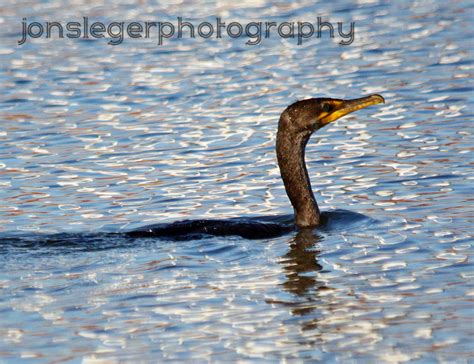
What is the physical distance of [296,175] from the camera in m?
11.0

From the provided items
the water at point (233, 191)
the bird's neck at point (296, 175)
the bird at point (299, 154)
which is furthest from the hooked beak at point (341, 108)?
the water at point (233, 191)

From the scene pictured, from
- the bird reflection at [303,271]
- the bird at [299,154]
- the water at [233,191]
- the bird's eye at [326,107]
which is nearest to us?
the water at [233,191]

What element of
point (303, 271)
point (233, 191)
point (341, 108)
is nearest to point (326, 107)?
point (341, 108)

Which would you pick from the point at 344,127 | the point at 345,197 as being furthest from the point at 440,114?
the point at 345,197

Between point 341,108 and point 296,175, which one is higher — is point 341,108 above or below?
above

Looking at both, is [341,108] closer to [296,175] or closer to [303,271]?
[296,175]

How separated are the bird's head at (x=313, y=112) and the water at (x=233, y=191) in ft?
2.60

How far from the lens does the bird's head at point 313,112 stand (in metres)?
10.9

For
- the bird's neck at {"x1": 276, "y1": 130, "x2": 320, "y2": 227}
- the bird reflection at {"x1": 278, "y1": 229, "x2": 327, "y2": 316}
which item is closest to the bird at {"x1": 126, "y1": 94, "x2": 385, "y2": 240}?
the bird's neck at {"x1": 276, "y1": 130, "x2": 320, "y2": 227}

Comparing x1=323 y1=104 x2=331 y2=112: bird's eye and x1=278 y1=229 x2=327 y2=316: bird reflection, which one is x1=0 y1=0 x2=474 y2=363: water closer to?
x1=278 y1=229 x2=327 y2=316: bird reflection

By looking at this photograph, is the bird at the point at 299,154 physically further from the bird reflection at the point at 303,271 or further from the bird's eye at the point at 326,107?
the bird reflection at the point at 303,271

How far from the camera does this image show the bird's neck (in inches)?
428

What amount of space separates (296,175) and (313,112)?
54 cm

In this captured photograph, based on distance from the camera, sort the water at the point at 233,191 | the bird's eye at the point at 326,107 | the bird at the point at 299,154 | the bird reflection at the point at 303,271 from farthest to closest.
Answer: the bird's eye at the point at 326,107 < the bird at the point at 299,154 < the bird reflection at the point at 303,271 < the water at the point at 233,191
